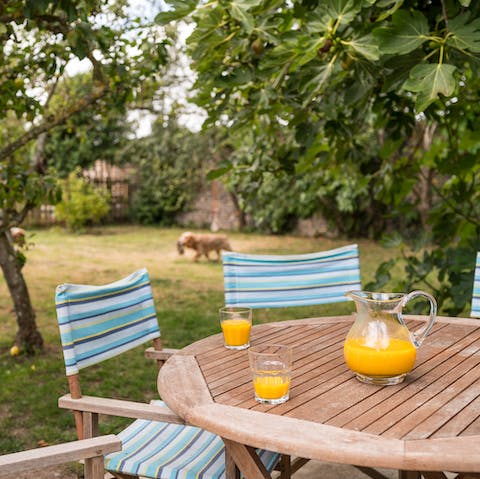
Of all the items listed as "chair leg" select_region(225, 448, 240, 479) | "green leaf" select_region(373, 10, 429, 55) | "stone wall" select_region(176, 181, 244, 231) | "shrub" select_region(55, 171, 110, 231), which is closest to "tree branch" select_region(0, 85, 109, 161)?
"green leaf" select_region(373, 10, 429, 55)

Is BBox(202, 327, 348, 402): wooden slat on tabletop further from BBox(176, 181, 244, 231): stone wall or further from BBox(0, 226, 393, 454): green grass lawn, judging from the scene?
BBox(176, 181, 244, 231): stone wall

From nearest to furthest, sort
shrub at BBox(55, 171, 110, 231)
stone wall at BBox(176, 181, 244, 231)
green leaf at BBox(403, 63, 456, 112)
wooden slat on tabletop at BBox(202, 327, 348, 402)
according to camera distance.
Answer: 1. wooden slat on tabletop at BBox(202, 327, 348, 402)
2. green leaf at BBox(403, 63, 456, 112)
3. shrub at BBox(55, 171, 110, 231)
4. stone wall at BBox(176, 181, 244, 231)

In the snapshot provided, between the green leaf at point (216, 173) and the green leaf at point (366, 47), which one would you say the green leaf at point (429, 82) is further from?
the green leaf at point (216, 173)

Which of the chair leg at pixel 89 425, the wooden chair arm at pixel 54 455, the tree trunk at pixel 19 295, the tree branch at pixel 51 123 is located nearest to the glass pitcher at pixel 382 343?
the wooden chair arm at pixel 54 455

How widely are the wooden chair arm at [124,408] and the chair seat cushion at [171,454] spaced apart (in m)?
0.14

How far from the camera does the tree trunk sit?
399 cm

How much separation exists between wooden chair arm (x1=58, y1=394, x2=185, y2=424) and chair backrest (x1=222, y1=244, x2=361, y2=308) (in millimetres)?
932

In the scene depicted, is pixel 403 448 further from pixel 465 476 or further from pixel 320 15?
pixel 320 15

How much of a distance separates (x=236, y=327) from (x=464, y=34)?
43.7 inches

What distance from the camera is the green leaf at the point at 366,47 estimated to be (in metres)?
1.97

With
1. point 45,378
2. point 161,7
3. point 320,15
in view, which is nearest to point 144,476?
point 320,15

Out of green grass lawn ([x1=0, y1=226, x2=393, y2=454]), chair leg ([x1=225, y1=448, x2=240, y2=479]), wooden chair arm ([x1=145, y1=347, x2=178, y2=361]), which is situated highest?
wooden chair arm ([x1=145, y1=347, x2=178, y2=361])

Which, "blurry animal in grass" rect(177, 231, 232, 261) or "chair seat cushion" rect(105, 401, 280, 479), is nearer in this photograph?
"chair seat cushion" rect(105, 401, 280, 479)

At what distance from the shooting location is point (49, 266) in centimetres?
847
